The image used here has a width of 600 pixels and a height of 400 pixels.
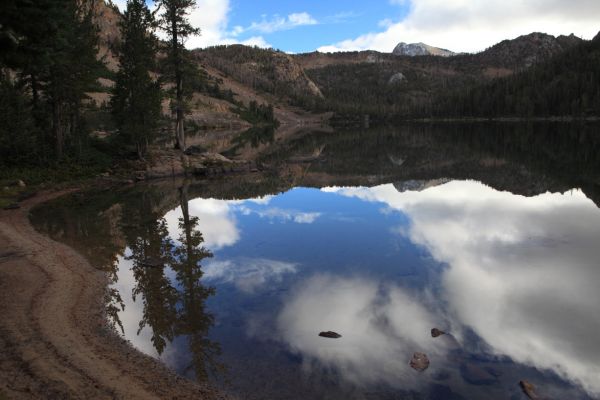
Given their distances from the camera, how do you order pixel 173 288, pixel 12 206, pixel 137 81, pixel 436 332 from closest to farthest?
pixel 436 332 → pixel 173 288 → pixel 12 206 → pixel 137 81

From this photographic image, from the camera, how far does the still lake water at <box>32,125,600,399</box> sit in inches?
402

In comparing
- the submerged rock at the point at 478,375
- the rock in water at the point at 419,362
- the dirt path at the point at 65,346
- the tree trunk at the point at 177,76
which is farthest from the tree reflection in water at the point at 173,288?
the tree trunk at the point at 177,76

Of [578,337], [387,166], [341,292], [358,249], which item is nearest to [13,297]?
[341,292]

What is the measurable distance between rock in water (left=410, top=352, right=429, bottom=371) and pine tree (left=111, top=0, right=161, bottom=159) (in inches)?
1528

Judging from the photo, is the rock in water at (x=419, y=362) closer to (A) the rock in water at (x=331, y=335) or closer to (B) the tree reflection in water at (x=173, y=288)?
(A) the rock in water at (x=331, y=335)

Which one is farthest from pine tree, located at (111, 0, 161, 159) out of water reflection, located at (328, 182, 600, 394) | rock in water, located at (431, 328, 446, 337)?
rock in water, located at (431, 328, 446, 337)

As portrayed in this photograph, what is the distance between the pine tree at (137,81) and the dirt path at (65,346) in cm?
2890

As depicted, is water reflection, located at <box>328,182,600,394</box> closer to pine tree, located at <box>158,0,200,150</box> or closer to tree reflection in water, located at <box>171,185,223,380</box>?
tree reflection in water, located at <box>171,185,223,380</box>

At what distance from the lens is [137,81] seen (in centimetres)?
4341

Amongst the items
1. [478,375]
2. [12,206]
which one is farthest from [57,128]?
[478,375]

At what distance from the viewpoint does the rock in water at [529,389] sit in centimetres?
918

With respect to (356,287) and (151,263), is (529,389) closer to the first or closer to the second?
(356,287)

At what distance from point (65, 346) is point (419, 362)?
8570 mm

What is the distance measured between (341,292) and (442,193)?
22.9 m
